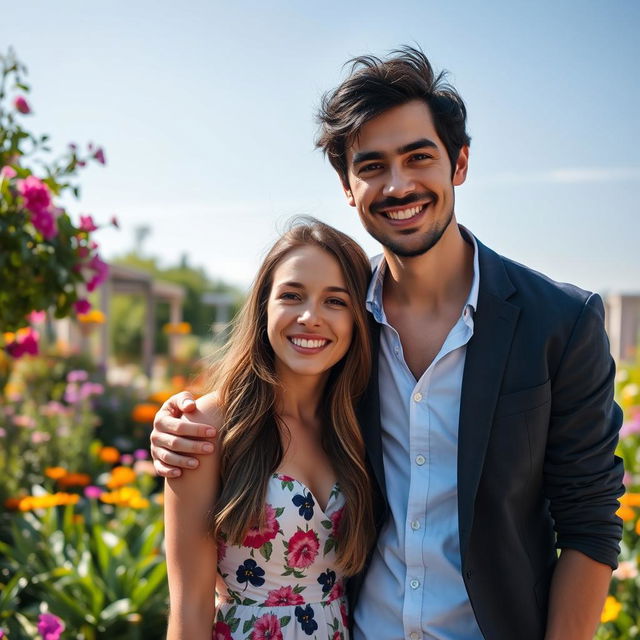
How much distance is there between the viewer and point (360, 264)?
254 centimetres

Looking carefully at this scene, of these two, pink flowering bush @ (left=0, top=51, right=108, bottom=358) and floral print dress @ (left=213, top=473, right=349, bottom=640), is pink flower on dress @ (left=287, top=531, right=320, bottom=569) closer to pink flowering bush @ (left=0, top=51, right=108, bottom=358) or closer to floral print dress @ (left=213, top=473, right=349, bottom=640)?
floral print dress @ (left=213, top=473, right=349, bottom=640)

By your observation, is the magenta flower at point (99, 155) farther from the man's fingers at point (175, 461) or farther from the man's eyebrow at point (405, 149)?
the man's fingers at point (175, 461)

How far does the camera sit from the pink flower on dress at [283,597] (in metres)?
2.30

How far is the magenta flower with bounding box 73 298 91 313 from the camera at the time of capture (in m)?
3.80

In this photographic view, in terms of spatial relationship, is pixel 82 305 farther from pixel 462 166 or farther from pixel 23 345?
pixel 462 166

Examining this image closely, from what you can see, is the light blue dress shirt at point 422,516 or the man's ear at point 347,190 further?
the man's ear at point 347,190

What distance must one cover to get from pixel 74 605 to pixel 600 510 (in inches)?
111

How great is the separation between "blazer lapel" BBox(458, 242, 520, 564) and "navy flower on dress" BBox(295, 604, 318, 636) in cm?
54

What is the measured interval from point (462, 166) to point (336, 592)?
1573mm

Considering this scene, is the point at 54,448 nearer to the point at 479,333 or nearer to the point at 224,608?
the point at 224,608

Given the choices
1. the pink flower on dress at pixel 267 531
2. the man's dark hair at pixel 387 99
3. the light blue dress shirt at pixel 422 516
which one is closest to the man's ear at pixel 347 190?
the man's dark hair at pixel 387 99

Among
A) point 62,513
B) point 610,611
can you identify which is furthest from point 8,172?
point 610,611

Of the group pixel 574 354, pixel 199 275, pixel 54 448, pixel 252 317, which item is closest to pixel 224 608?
pixel 252 317

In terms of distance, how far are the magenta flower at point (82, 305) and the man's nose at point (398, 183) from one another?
205 cm
